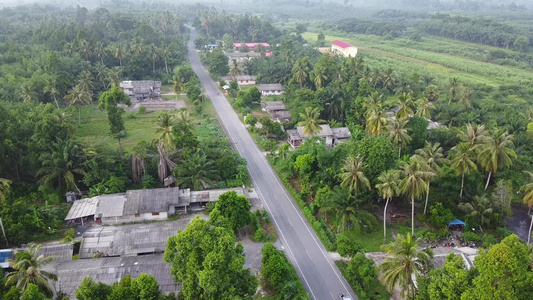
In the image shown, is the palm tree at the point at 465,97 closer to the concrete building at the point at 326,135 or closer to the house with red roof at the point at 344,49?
the concrete building at the point at 326,135

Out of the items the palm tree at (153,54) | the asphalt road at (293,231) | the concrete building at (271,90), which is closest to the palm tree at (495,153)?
the asphalt road at (293,231)

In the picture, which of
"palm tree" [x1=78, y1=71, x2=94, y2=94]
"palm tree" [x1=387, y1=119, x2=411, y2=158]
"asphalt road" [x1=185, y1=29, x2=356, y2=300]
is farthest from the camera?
"palm tree" [x1=78, y1=71, x2=94, y2=94]

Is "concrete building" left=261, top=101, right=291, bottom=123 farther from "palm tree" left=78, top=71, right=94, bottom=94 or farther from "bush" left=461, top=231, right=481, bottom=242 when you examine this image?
"bush" left=461, top=231, right=481, bottom=242

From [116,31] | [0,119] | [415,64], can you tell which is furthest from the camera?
[116,31]

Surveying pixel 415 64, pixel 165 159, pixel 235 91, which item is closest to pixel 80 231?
pixel 165 159

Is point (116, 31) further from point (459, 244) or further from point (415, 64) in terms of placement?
point (459, 244)

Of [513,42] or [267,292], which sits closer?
[267,292]

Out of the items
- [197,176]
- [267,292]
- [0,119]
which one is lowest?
[267,292]

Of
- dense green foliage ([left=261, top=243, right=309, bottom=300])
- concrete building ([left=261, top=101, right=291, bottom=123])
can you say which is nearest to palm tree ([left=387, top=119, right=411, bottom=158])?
dense green foliage ([left=261, top=243, right=309, bottom=300])
